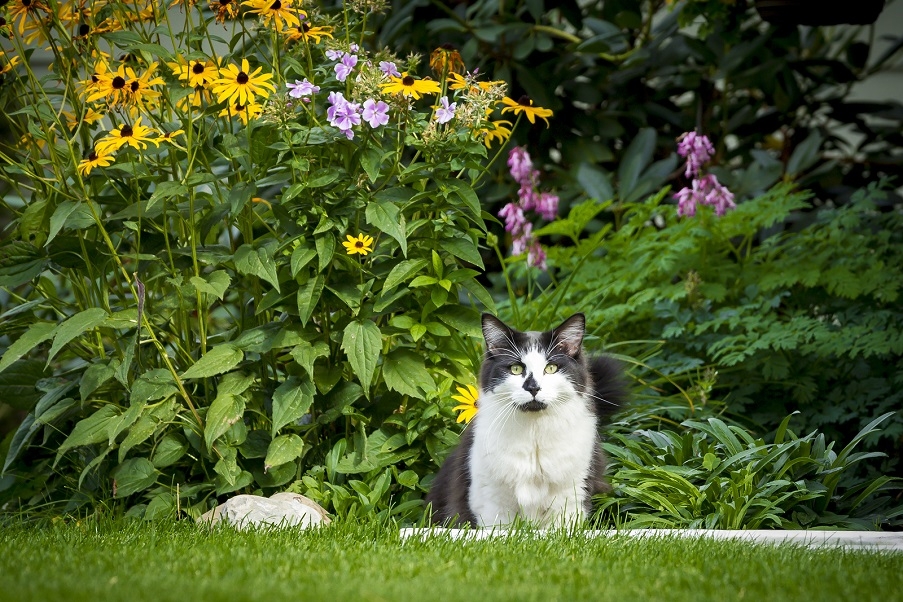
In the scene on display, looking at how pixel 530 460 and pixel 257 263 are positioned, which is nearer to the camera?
pixel 530 460

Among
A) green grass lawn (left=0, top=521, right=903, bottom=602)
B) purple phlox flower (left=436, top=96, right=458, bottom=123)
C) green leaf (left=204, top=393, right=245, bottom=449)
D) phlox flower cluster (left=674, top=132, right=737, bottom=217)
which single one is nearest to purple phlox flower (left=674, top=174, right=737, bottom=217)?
phlox flower cluster (left=674, top=132, right=737, bottom=217)

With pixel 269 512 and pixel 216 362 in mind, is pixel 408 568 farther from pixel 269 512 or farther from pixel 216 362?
pixel 216 362

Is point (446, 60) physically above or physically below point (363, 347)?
above

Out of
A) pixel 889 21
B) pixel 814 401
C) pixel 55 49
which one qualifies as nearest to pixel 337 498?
pixel 55 49

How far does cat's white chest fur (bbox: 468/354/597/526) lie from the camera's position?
323cm

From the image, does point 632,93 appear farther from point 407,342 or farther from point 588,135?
point 407,342

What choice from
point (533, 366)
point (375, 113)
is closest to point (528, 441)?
point (533, 366)

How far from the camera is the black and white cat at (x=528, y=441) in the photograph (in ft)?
10.6

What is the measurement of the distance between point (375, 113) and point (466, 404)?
1.11m

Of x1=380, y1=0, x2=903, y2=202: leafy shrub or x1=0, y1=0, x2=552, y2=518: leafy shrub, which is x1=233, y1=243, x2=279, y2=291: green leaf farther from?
x1=380, y1=0, x2=903, y2=202: leafy shrub

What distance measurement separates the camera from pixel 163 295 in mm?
4004

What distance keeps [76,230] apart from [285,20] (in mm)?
1092

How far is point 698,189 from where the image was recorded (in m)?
5.01

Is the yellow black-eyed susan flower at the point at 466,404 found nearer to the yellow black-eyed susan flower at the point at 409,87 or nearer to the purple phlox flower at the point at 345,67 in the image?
the yellow black-eyed susan flower at the point at 409,87
